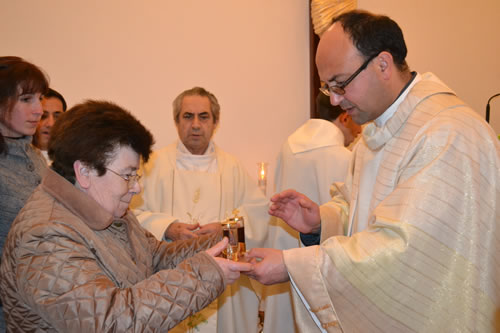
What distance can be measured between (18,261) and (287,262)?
3.38 feet

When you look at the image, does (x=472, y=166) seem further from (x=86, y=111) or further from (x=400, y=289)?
(x=86, y=111)

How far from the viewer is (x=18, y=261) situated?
64.0 inches

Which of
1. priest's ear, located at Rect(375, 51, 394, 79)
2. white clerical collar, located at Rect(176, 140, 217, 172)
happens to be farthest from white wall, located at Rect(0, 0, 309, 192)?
priest's ear, located at Rect(375, 51, 394, 79)

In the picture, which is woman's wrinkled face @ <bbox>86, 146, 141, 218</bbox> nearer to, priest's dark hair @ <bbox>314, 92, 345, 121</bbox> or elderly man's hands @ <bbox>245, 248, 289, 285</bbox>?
elderly man's hands @ <bbox>245, 248, 289, 285</bbox>

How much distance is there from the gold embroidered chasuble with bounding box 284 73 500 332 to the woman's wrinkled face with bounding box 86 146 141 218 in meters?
0.76

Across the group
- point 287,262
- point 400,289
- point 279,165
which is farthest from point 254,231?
point 400,289

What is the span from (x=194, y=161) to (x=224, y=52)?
1553 millimetres

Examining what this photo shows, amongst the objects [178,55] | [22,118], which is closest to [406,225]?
[22,118]

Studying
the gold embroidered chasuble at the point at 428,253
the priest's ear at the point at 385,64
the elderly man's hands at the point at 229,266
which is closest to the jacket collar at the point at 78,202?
the elderly man's hands at the point at 229,266

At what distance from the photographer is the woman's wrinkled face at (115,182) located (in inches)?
74.4

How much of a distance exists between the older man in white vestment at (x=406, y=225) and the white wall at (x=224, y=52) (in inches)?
116

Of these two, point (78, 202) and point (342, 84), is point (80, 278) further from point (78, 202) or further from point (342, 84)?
point (342, 84)

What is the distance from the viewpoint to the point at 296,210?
8.77 feet

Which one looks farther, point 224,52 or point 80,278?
point 224,52
